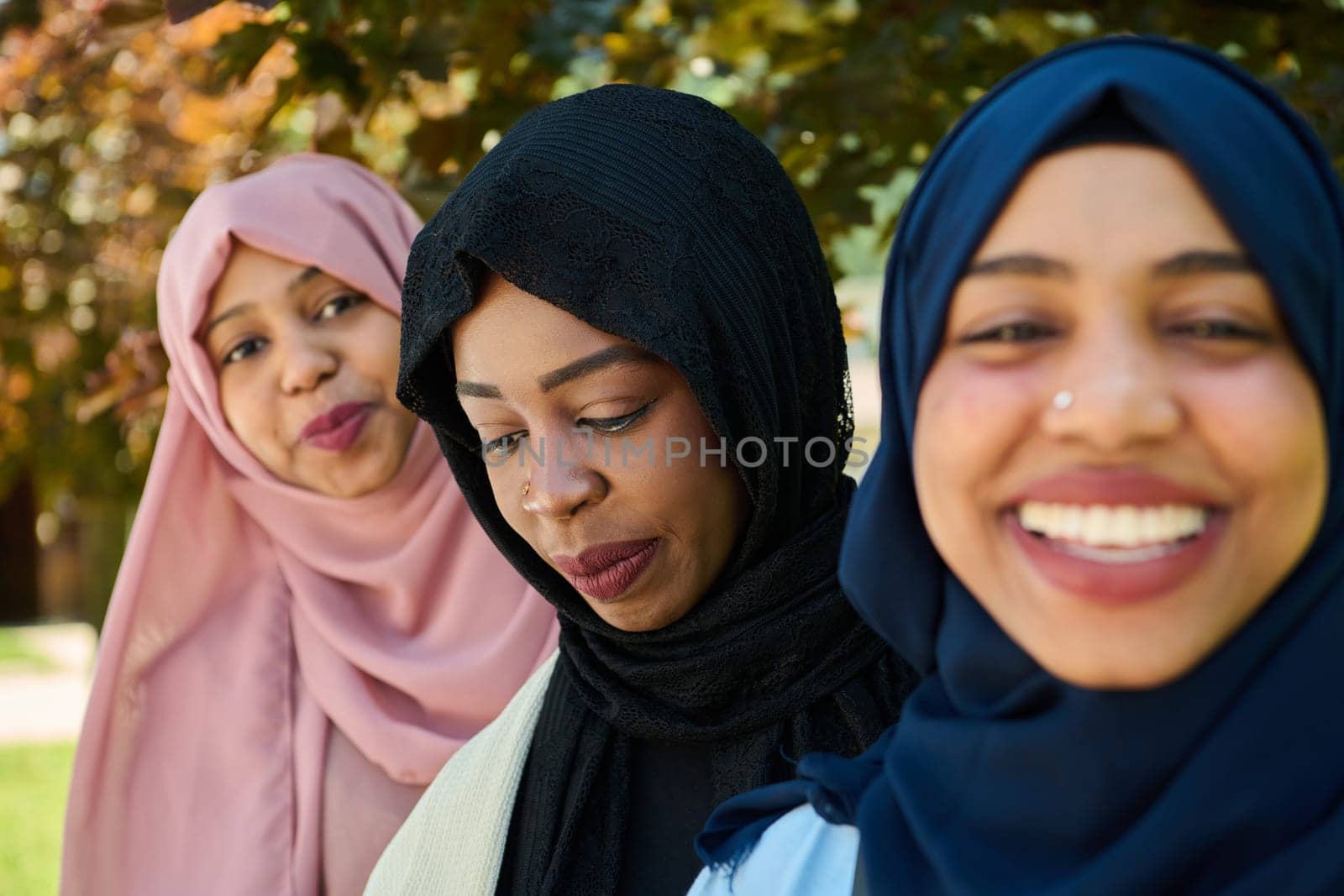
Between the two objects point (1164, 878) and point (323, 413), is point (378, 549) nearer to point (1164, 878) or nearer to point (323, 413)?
point (323, 413)

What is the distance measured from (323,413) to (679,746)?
1054 millimetres

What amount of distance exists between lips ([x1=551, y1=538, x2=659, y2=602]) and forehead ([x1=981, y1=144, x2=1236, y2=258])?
84cm

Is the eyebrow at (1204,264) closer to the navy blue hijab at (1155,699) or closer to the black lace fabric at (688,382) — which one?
the navy blue hijab at (1155,699)

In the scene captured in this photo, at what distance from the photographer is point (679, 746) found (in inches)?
87.0

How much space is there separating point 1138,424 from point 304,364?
6.23ft

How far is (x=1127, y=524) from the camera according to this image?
1.28m

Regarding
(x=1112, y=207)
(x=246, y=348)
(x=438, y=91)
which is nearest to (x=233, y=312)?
(x=246, y=348)

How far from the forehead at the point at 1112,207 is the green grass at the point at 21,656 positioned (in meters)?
13.0

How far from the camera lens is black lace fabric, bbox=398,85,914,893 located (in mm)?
1988

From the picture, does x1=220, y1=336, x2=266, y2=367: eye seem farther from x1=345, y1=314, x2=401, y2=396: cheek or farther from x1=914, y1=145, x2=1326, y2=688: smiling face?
x1=914, y1=145, x2=1326, y2=688: smiling face

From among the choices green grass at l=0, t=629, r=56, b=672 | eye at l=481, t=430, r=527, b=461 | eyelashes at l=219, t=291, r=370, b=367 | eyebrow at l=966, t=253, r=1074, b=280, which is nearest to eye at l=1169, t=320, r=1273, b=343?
eyebrow at l=966, t=253, r=1074, b=280

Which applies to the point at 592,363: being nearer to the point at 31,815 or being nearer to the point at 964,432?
the point at 964,432

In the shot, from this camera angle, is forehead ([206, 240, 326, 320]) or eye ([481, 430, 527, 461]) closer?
eye ([481, 430, 527, 461])

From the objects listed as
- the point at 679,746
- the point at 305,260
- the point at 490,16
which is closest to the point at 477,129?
the point at 490,16
